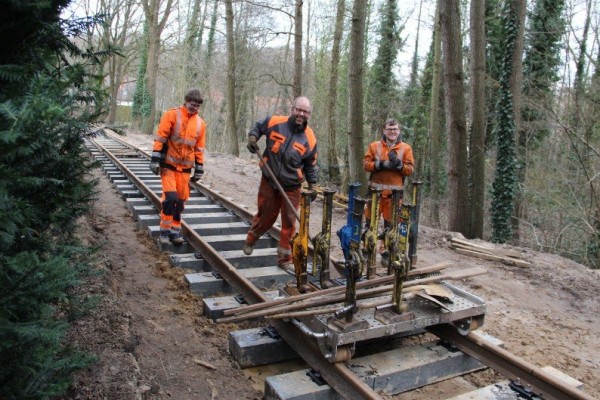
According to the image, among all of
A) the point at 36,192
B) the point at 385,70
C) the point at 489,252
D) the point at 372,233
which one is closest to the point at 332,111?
the point at 489,252

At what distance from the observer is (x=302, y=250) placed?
4.75 m

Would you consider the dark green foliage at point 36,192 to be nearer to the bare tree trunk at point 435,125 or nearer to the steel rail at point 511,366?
the steel rail at point 511,366

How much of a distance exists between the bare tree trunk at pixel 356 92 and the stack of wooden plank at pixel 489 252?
4.35m

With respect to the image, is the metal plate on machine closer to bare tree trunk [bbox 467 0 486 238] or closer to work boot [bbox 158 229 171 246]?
work boot [bbox 158 229 171 246]

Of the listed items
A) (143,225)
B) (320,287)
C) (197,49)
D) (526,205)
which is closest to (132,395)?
(320,287)

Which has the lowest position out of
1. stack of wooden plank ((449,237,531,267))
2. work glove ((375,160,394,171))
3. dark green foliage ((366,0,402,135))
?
stack of wooden plank ((449,237,531,267))

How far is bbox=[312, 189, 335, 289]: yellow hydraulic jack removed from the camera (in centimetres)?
450

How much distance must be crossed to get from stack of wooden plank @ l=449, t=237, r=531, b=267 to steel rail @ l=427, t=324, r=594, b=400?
12.8 ft

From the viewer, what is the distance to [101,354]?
365cm

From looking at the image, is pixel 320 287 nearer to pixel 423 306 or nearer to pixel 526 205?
pixel 423 306

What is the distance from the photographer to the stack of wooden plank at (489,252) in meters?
7.81

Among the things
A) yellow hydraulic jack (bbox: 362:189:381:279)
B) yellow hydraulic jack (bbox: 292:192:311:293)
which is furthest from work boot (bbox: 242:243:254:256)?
yellow hydraulic jack (bbox: 362:189:381:279)

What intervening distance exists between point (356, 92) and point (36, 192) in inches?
398

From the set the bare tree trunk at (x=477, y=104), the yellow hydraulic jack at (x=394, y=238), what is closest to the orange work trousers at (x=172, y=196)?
the yellow hydraulic jack at (x=394, y=238)
